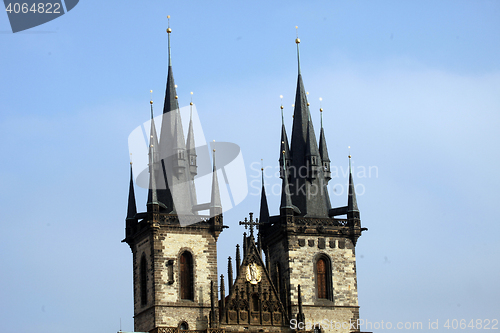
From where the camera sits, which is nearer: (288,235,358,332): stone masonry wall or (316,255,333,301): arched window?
(288,235,358,332): stone masonry wall

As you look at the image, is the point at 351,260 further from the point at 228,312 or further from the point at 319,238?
the point at 228,312

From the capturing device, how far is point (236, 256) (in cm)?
6500

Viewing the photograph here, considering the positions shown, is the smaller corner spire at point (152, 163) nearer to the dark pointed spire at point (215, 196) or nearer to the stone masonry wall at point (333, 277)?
the dark pointed spire at point (215, 196)

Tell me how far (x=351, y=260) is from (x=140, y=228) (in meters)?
12.8

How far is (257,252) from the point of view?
64.8 meters

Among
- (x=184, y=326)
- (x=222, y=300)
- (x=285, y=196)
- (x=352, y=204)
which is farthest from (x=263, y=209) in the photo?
(x=184, y=326)

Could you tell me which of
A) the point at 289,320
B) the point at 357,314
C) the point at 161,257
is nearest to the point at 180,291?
the point at 161,257

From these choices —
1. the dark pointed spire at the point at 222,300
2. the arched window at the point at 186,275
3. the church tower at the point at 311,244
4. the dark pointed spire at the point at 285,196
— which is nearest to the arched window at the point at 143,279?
the arched window at the point at 186,275

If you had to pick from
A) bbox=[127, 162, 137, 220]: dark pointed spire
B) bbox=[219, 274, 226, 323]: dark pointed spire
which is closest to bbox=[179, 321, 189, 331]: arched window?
bbox=[219, 274, 226, 323]: dark pointed spire

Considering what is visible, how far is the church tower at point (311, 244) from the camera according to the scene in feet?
212

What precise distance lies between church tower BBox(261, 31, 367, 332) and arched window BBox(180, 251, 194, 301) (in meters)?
5.12

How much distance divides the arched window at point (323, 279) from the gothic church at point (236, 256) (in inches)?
2.3

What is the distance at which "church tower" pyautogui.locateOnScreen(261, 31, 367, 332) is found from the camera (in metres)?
64.8

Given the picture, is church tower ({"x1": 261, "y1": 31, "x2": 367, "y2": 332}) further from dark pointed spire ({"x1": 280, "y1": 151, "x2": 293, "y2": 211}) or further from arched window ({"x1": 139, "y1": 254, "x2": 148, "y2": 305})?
arched window ({"x1": 139, "y1": 254, "x2": 148, "y2": 305})
